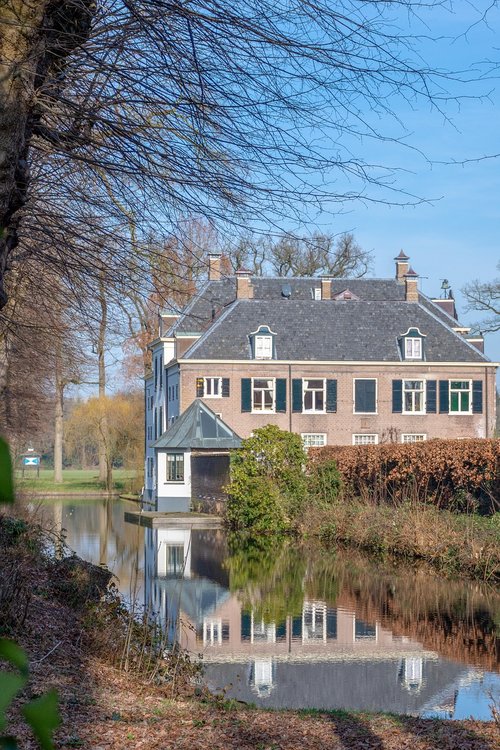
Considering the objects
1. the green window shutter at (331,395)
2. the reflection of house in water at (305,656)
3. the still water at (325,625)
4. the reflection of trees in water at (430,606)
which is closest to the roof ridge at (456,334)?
the green window shutter at (331,395)

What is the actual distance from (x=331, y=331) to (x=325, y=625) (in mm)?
30563

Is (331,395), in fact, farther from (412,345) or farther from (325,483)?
(325,483)

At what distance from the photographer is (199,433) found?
3628cm

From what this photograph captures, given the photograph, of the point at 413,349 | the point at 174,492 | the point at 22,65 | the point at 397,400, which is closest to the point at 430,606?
the point at 22,65

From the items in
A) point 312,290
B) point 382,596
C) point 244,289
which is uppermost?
point 312,290

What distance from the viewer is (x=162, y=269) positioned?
20.6 ft

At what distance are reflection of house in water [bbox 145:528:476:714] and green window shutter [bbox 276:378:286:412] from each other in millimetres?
24814

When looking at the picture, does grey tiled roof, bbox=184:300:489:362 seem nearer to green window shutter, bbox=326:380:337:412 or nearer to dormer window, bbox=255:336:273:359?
dormer window, bbox=255:336:273:359

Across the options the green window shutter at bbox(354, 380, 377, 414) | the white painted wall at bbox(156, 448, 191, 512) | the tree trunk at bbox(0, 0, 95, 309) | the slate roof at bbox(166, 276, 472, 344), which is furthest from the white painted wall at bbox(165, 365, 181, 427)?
the tree trunk at bbox(0, 0, 95, 309)

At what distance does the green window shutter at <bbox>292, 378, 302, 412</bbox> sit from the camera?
41.7 meters

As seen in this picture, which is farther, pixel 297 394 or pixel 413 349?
pixel 413 349

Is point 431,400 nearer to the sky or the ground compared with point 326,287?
nearer to the ground

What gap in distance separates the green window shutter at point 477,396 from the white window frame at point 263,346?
8.95 metres

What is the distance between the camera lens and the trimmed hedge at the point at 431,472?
20375 mm
